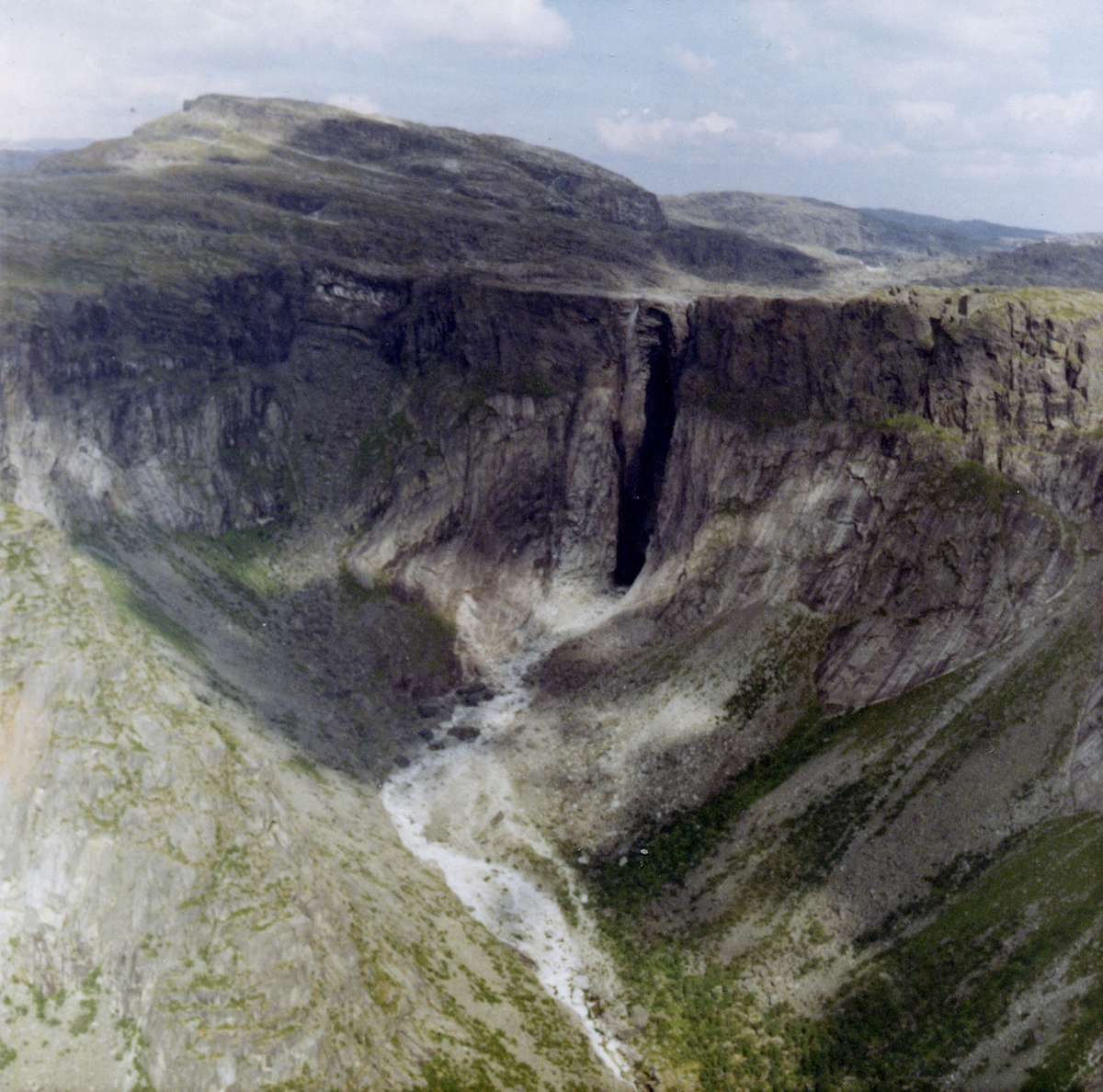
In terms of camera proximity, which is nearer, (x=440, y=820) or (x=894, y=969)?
(x=894, y=969)

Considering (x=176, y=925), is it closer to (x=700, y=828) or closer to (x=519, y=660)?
(x=700, y=828)

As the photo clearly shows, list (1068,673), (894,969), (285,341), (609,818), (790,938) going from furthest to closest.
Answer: (285,341) < (609,818) < (1068,673) < (790,938) < (894,969)

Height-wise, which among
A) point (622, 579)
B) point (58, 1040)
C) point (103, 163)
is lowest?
point (58, 1040)

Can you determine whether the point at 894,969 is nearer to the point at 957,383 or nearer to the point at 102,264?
the point at 957,383

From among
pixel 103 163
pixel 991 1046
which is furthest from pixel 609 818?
pixel 103 163

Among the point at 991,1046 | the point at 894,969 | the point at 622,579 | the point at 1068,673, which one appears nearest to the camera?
the point at 991,1046

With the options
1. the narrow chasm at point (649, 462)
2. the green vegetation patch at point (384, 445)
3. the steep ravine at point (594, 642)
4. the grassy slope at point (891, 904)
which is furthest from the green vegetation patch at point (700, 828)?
the green vegetation patch at point (384, 445)

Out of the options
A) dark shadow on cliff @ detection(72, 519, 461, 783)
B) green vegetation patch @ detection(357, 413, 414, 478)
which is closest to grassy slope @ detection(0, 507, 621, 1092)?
dark shadow on cliff @ detection(72, 519, 461, 783)
